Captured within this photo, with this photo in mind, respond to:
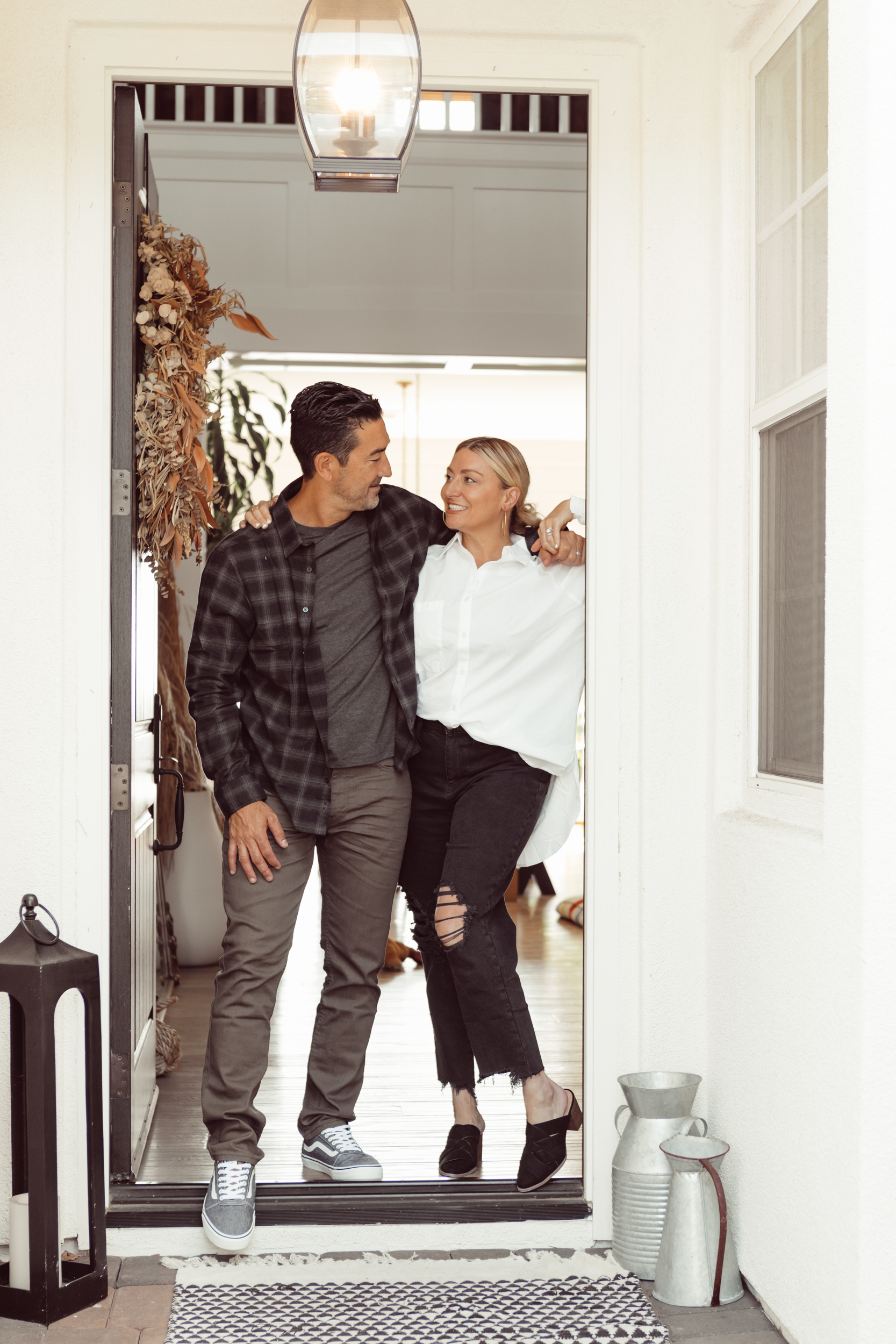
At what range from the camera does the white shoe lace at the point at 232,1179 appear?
2588 millimetres

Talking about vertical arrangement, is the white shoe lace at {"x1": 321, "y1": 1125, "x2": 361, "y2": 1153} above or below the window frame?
below

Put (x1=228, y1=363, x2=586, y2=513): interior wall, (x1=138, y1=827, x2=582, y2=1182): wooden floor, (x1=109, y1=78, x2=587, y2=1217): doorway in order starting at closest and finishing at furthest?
(x1=138, y1=827, x2=582, y2=1182): wooden floor < (x1=109, y1=78, x2=587, y2=1217): doorway < (x1=228, y1=363, x2=586, y2=513): interior wall

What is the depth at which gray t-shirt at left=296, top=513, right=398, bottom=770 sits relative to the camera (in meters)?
2.83

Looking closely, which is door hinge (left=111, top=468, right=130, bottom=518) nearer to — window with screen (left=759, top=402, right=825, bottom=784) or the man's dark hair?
the man's dark hair

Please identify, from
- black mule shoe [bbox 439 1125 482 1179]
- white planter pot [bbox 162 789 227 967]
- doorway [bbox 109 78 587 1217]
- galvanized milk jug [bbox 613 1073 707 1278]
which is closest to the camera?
galvanized milk jug [bbox 613 1073 707 1278]

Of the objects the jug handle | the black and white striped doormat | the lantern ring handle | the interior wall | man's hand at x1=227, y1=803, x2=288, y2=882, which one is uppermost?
the interior wall

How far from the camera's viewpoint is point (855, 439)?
194 centimetres

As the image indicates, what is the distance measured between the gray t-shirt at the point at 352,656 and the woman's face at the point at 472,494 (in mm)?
226

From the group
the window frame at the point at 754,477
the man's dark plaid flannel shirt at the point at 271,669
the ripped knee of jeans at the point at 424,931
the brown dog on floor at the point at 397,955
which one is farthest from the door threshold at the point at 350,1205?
the brown dog on floor at the point at 397,955

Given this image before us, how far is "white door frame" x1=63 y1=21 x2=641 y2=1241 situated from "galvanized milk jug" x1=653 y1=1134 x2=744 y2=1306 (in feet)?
0.89

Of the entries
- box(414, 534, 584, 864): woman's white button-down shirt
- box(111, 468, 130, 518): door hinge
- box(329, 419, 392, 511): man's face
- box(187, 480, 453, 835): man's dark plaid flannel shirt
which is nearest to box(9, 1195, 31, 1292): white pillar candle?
box(187, 480, 453, 835): man's dark plaid flannel shirt

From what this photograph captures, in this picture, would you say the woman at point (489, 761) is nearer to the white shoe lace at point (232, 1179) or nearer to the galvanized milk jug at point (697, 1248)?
the galvanized milk jug at point (697, 1248)

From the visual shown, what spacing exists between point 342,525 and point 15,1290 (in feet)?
5.52

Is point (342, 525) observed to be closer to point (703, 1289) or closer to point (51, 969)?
point (51, 969)
